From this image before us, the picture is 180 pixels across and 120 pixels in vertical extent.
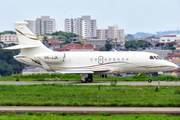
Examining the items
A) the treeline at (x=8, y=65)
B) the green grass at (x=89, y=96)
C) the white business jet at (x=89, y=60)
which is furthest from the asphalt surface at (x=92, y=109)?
the treeline at (x=8, y=65)

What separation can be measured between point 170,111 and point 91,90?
30.7ft

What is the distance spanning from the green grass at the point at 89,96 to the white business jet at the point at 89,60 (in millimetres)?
7408

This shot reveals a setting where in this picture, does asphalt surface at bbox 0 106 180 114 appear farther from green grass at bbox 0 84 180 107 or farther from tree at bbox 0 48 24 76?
tree at bbox 0 48 24 76

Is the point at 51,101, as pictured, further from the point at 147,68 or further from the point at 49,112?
the point at 147,68

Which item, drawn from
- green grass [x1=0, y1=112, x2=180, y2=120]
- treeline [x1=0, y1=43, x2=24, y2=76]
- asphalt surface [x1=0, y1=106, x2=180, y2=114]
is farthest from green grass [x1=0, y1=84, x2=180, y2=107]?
treeline [x1=0, y1=43, x2=24, y2=76]

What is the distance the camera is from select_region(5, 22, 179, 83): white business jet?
119ft

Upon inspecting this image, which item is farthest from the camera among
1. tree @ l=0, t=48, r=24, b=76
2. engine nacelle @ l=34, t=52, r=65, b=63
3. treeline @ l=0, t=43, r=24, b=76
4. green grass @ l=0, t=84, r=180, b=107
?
tree @ l=0, t=48, r=24, b=76

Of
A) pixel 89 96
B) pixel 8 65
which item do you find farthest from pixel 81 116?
pixel 8 65

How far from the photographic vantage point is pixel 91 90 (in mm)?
27594

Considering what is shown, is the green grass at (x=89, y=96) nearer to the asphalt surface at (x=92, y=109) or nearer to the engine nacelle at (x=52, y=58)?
the asphalt surface at (x=92, y=109)

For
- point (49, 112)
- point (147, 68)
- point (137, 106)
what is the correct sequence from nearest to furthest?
point (49, 112) → point (137, 106) → point (147, 68)

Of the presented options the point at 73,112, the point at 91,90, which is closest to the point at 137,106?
the point at 73,112

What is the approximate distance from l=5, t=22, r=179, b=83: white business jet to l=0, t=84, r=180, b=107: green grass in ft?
24.3

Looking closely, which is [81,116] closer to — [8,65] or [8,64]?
[8,65]
